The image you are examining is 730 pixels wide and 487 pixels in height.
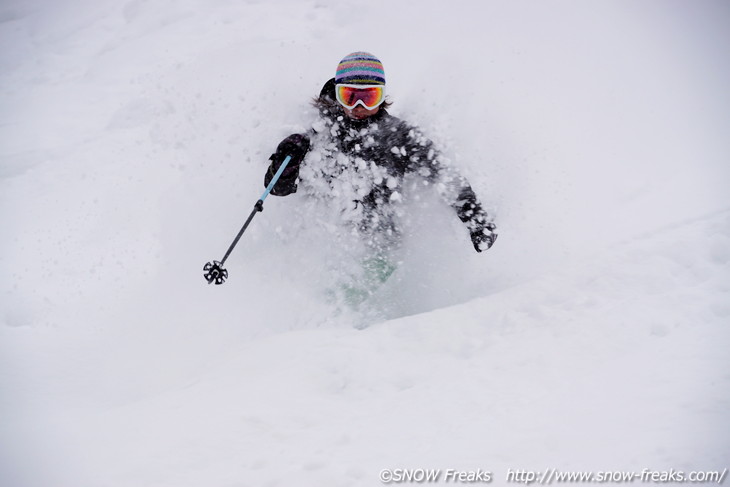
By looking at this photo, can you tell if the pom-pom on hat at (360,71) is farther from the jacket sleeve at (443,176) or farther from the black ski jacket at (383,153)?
the jacket sleeve at (443,176)

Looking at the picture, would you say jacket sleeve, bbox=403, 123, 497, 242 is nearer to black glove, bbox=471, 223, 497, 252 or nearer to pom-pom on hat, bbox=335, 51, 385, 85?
black glove, bbox=471, 223, 497, 252

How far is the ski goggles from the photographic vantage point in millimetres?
2906

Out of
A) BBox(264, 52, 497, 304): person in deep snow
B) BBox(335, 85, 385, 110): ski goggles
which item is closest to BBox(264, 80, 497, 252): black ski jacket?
BBox(264, 52, 497, 304): person in deep snow

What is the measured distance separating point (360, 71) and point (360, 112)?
27cm

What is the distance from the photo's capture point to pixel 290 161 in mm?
3094

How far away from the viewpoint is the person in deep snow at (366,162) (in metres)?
3.04

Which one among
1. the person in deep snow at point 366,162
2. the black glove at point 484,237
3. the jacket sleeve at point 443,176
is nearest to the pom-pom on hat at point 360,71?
the person in deep snow at point 366,162

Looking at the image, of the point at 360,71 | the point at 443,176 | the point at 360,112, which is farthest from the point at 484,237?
the point at 360,71

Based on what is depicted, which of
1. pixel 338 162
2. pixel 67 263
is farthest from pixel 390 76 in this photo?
pixel 67 263

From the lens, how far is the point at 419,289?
3.53m

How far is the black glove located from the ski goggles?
45.2 inches

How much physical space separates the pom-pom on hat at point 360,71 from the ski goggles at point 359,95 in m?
0.03

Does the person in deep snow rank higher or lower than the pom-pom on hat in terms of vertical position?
lower

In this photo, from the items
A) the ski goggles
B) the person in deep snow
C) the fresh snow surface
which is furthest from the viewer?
the person in deep snow
